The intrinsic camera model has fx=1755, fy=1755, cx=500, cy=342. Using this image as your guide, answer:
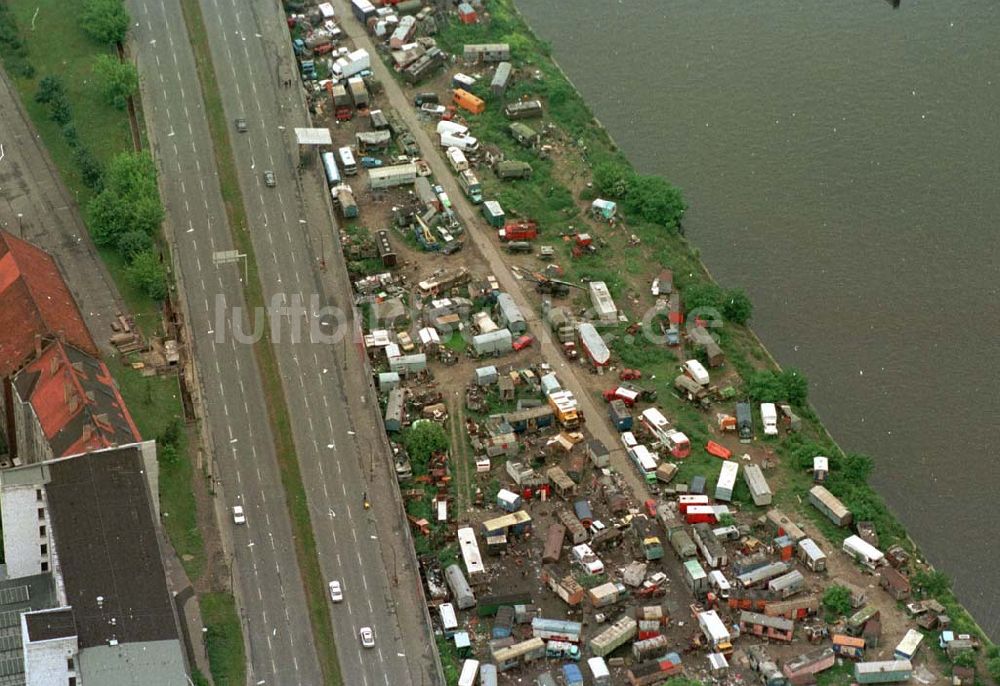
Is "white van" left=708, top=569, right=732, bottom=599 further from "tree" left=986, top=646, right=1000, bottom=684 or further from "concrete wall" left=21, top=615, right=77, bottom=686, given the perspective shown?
"concrete wall" left=21, top=615, right=77, bottom=686

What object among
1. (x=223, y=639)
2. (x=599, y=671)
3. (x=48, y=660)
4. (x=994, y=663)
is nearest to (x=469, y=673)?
(x=599, y=671)

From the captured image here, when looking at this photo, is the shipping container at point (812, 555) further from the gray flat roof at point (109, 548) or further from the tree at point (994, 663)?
the gray flat roof at point (109, 548)

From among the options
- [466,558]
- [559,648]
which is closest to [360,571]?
[466,558]

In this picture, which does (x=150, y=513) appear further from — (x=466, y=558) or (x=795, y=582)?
(x=795, y=582)

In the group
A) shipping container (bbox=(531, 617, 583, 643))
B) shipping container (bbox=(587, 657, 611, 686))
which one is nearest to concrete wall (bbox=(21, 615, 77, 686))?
shipping container (bbox=(531, 617, 583, 643))

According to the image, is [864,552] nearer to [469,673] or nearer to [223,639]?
[469,673]
